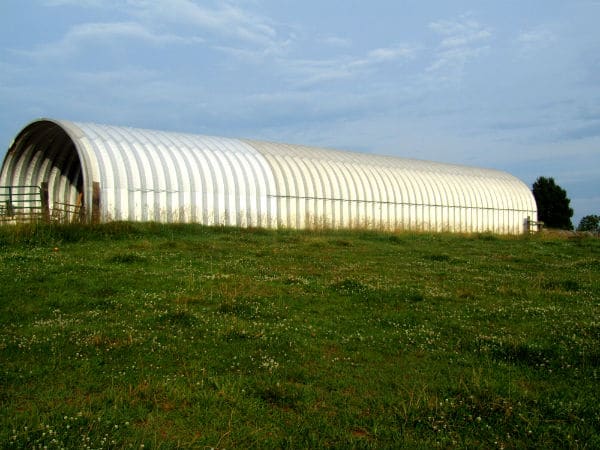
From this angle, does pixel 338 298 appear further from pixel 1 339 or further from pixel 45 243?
pixel 45 243

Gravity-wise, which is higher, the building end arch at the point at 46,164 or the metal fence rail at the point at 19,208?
the building end arch at the point at 46,164

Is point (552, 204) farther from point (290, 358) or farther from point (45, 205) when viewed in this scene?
point (290, 358)

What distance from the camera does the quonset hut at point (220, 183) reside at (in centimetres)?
3178

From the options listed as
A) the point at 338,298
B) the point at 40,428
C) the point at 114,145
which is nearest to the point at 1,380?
the point at 40,428

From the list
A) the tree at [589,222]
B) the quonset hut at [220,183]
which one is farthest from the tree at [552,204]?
the quonset hut at [220,183]

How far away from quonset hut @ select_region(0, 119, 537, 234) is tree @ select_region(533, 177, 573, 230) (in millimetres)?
24866

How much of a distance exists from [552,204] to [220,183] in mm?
54859

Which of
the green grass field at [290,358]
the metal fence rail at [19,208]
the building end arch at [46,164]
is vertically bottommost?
the green grass field at [290,358]

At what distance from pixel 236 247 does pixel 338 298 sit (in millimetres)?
11207

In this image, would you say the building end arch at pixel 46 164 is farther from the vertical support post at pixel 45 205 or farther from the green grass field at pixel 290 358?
the green grass field at pixel 290 358

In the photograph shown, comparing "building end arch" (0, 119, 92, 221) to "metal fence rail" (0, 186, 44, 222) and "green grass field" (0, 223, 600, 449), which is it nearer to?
"metal fence rail" (0, 186, 44, 222)

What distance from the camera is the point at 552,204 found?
242 feet

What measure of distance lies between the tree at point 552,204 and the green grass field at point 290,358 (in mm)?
60958

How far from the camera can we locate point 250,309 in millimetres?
12125
